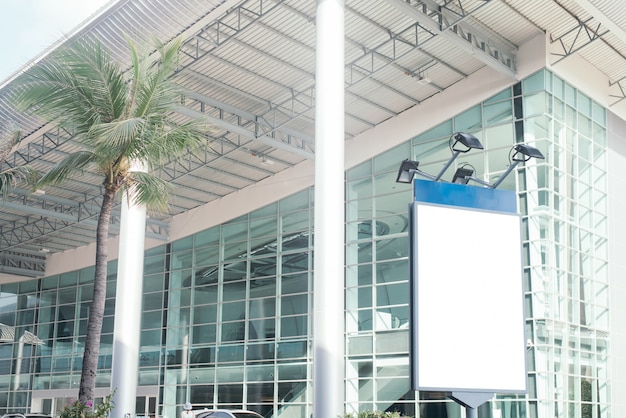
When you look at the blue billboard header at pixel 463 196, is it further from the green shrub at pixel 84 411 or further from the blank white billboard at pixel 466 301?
the green shrub at pixel 84 411

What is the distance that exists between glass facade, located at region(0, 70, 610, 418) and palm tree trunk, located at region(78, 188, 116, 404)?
9.72 m

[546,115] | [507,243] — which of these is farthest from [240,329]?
[507,243]

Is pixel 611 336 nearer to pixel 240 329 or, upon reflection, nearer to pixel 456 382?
pixel 240 329

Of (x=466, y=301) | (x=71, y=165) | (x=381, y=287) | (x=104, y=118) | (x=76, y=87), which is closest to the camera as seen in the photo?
(x=466, y=301)

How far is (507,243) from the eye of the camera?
37.7 ft

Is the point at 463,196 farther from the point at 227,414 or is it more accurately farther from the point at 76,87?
the point at 227,414

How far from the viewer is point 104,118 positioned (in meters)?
16.2

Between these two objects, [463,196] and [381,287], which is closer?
[463,196]

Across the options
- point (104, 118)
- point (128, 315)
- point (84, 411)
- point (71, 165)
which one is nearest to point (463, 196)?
point (104, 118)

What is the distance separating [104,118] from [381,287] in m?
16.2

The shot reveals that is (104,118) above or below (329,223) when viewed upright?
above

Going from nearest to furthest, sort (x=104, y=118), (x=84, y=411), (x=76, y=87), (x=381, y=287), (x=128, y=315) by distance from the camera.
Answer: (x=84, y=411), (x=76, y=87), (x=104, y=118), (x=128, y=315), (x=381, y=287)

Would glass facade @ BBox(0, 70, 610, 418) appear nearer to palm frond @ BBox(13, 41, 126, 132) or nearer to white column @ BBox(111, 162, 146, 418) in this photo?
white column @ BBox(111, 162, 146, 418)

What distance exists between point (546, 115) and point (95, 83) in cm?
1622
